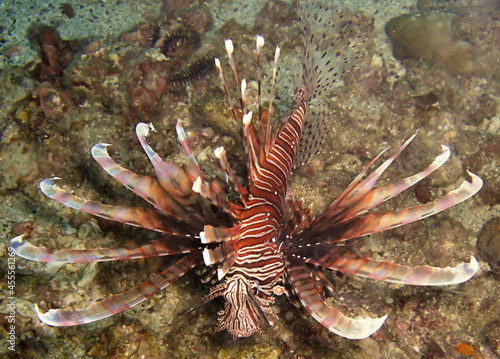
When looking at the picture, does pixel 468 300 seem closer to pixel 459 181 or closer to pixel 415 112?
pixel 459 181

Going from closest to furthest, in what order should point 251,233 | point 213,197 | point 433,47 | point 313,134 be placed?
point 213,197, point 251,233, point 313,134, point 433,47

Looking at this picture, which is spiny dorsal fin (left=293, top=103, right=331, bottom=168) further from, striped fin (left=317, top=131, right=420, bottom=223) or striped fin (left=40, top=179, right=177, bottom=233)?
striped fin (left=40, top=179, right=177, bottom=233)

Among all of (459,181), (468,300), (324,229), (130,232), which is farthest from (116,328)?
(459,181)

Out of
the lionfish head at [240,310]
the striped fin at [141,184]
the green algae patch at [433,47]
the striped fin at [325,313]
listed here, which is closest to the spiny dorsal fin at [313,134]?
the striped fin at [325,313]

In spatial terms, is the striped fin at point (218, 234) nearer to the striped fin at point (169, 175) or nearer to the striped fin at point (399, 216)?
the striped fin at point (169, 175)

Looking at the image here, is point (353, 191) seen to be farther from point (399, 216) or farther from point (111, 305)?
point (111, 305)

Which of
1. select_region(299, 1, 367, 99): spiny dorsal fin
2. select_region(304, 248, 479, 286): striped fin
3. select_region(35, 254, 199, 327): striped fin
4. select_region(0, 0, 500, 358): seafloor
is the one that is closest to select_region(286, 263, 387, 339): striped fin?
select_region(304, 248, 479, 286): striped fin

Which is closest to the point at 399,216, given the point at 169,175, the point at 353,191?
the point at 353,191
